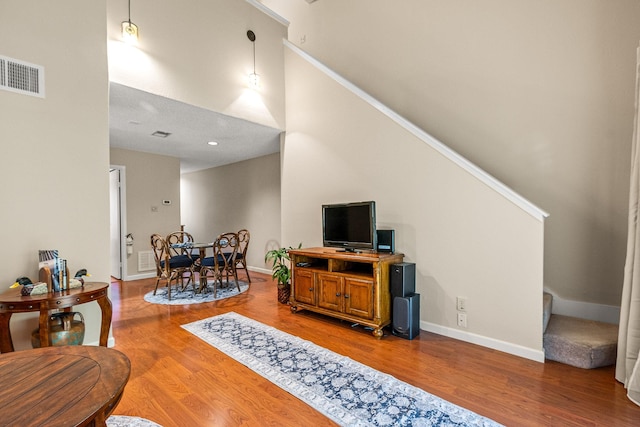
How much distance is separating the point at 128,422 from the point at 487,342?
2.80 m

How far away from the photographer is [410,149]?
3084mm

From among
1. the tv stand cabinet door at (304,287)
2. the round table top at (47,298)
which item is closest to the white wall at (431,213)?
the tv stand cabinet door at (304,287)

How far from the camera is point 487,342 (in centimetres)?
260

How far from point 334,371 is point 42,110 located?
318 cm

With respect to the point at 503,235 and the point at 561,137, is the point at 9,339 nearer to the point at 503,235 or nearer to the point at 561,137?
the point at 503,235

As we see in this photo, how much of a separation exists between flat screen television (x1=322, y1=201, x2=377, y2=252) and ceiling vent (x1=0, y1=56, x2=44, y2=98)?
9.31 ft

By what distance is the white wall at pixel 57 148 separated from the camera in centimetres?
223

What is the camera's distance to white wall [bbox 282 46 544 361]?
8.05 feet

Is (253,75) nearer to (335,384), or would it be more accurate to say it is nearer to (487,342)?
(335,384)

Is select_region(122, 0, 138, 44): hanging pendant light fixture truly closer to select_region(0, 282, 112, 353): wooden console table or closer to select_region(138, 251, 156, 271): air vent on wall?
select_region(0, 282, 112, 353): wooden console table

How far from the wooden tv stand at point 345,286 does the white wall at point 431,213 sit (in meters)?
0.45

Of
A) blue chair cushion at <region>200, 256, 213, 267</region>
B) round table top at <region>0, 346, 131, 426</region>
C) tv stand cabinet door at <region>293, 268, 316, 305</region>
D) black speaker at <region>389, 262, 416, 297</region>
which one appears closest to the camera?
round table top at <region>0, 346, 131, 426</region>

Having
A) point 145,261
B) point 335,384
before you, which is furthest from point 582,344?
point 145,261

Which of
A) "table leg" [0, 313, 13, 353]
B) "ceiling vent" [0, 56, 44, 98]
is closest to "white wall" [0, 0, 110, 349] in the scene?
"ceiling vent" [0, 56, 44, 98]
